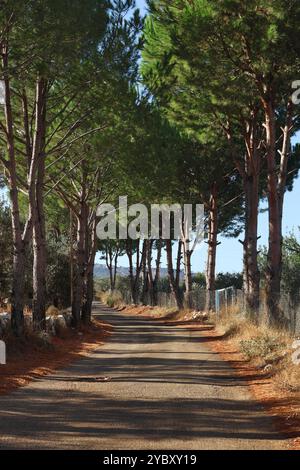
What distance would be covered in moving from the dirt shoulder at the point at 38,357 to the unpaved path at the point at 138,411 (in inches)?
15.8

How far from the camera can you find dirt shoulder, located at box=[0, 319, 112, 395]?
1162 cm

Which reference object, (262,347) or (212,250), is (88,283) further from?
(262,347)

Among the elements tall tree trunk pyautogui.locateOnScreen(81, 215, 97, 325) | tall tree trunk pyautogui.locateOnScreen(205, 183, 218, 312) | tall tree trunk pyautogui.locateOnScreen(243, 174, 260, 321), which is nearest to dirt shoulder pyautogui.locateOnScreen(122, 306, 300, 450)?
tall tree trunk pyautogui.locateOnScreen(243, 174, 260, 321)

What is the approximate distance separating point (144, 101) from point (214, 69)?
91.7 inches

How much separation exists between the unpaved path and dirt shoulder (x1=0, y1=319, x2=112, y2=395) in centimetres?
40

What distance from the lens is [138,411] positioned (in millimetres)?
8539

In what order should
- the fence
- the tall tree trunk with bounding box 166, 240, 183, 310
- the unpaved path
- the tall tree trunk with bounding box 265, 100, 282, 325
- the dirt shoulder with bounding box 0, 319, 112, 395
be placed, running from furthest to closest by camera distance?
1. the tall tree trunk with bounding box 166, 240, 183, 310
2. the tall tree trunk with bounding box 265, 100, 282, 325
3. the fence
4. the dirt shoulder with bounding box 0, 319, 112, 395
5. the unpaved path

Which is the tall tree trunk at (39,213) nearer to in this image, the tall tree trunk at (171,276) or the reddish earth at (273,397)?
the reddish earth at (273,397)

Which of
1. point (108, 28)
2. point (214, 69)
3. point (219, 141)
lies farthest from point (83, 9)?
point (219, 141)

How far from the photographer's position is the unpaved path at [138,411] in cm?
680

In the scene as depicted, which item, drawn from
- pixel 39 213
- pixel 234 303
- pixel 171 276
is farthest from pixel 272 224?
pixel 171 276

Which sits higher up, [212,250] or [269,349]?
[212,250]

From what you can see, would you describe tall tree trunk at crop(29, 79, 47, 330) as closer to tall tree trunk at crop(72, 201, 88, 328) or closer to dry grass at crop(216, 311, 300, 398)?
dry grass at crop(216, 311, 300, 398)

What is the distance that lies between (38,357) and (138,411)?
733 cm
